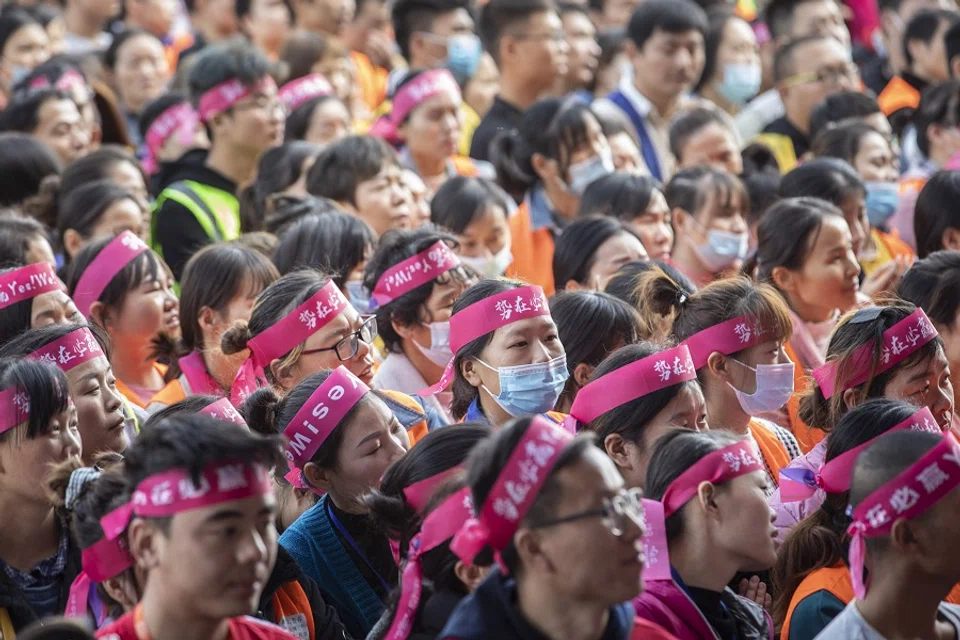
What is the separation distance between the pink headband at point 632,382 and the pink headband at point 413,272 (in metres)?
1.46

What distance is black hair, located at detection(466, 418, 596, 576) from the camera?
3.29 meters

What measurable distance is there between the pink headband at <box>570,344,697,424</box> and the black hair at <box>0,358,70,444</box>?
1650 millimetres

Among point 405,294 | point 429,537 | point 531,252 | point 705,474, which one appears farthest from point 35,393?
point 531,252

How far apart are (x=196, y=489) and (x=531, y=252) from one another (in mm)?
4792

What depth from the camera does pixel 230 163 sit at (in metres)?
8.66

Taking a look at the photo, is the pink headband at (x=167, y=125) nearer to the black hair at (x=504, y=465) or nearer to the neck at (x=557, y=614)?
the black hair at (x=504, y=465)

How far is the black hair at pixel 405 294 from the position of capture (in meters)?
6.14

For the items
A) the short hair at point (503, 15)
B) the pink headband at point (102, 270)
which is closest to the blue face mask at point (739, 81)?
the short hair at point (503, 15)

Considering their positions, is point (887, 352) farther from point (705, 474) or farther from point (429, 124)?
point (429, 124)

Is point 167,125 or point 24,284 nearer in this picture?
point 24,284

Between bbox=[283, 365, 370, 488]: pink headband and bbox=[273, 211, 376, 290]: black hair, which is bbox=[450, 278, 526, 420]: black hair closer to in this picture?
bbox=[283, 365, 370, 488]: pink headband

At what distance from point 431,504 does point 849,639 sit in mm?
1112

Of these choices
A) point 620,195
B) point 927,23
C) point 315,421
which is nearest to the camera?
point 315,421

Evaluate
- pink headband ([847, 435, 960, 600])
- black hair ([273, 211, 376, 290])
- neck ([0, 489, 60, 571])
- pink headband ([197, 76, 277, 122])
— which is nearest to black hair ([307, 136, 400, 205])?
black hair ([273, 211, 376, 290])
